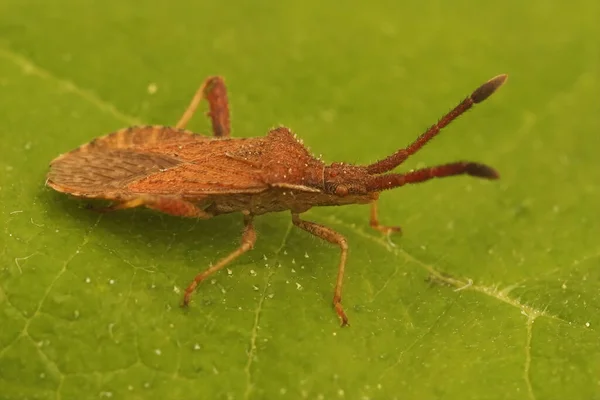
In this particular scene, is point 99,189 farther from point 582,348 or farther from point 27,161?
point 582,348

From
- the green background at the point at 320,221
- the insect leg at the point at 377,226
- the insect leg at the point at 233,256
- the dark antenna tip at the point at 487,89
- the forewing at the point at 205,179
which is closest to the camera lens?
the green background at the point at 320,221

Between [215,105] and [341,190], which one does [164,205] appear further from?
[215,105]

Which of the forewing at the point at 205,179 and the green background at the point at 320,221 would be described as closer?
the green background at the point at 320,221

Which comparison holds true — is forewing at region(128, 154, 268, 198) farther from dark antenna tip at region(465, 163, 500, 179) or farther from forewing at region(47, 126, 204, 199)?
dark antenna tip at region(465, 163, 500, 179)

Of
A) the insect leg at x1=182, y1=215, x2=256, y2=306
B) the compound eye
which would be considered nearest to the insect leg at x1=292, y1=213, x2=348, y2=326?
Answer: the compound eye

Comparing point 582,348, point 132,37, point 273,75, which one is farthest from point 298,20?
point 582,348

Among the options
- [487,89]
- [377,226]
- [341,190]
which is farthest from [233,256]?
[487,89]

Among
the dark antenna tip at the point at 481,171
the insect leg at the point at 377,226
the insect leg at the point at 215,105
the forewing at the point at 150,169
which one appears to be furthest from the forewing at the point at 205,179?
the dark antenna tip at the point at 481,171

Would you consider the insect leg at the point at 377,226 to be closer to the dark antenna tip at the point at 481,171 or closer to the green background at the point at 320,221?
the green background at the point at 320,221
